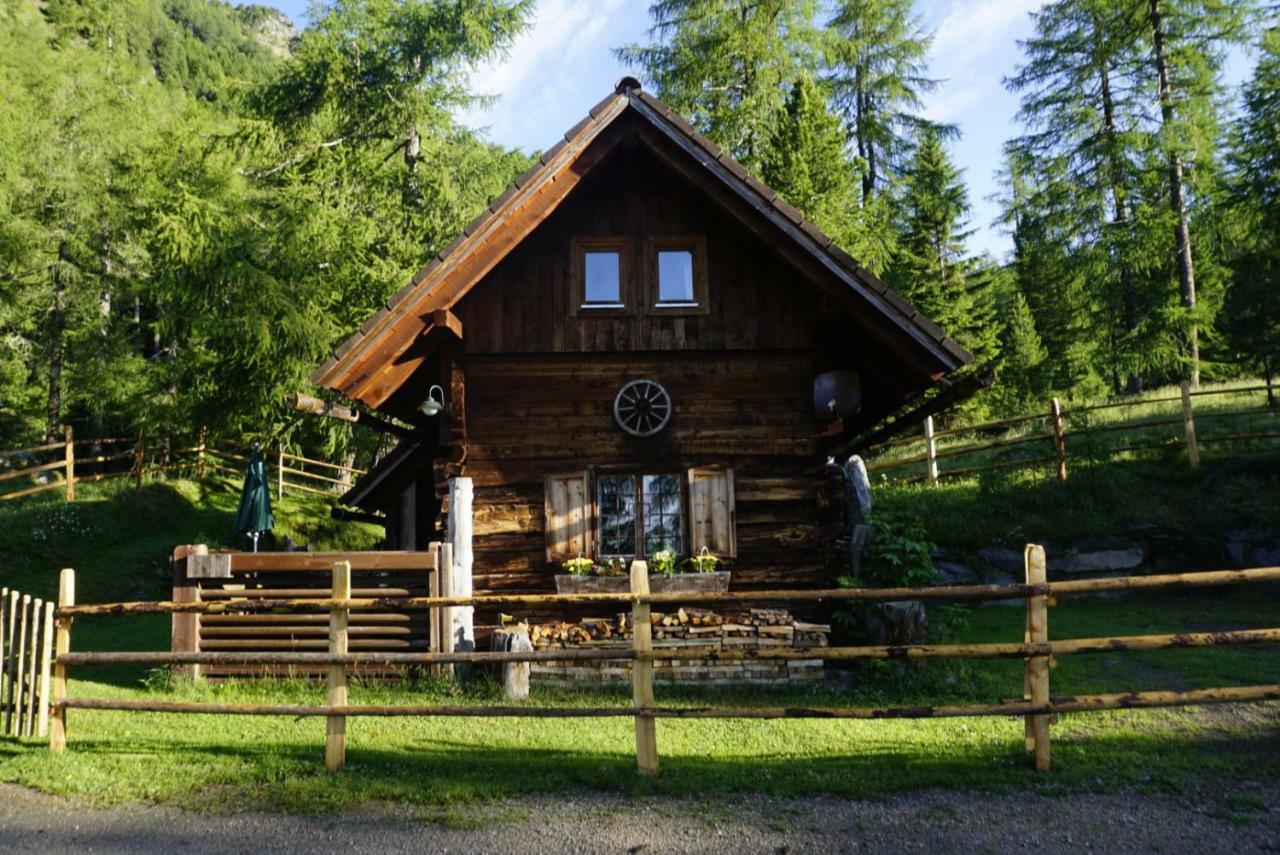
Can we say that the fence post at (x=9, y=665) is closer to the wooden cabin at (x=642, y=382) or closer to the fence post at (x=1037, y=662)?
the wooden cabin at (x=642, y=382)

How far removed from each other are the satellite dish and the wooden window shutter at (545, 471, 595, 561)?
10.5ft

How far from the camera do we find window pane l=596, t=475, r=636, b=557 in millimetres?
11406

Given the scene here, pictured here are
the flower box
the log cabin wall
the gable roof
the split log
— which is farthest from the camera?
the log cabin wall

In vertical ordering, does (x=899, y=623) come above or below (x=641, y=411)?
below

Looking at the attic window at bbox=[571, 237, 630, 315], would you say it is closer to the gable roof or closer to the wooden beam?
the gable roof

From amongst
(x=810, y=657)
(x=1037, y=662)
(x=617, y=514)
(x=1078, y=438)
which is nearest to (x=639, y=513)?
(x=617, y=514)

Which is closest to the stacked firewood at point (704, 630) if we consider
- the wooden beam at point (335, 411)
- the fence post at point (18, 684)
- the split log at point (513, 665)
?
the split log at point (513, 665)

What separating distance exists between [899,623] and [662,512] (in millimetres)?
3261

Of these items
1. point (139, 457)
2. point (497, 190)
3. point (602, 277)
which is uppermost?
point (497, 190)

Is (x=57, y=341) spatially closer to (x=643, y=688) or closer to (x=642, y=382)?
(x=642, y=382)

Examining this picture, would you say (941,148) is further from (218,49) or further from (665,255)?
(218,49)

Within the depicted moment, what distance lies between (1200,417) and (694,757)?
19.0m

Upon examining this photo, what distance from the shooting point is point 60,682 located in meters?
7.49

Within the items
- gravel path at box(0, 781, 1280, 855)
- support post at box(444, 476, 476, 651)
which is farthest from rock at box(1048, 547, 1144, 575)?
support post at box(444, 476, 476, 651)
